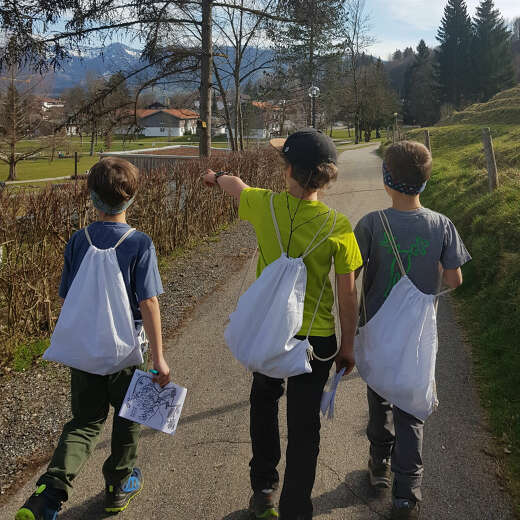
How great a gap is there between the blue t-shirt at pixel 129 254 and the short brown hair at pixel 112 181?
122 mm

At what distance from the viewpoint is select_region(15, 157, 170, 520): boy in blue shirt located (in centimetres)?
214

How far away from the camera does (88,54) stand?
1159 centimetres

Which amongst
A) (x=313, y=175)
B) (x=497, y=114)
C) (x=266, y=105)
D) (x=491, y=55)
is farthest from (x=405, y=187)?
(x=491, y=55)

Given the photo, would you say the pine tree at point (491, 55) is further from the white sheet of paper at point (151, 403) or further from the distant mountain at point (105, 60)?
the white sheet of paper at point (151, 403)

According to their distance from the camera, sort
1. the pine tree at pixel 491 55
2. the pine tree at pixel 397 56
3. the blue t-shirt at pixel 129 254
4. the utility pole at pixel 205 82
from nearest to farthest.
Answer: the blue t-shirt at pixel 129 254, the utility pole at pixel 205 82, the pine tree at pixel 491 55, the pine tree at pixel 397 56

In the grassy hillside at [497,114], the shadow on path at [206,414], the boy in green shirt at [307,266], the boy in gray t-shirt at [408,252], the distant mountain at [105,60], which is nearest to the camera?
the boy in green shirt at [307,266]

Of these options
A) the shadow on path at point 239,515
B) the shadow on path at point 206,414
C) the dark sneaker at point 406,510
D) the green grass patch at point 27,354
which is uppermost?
→ the green grass patch at point 27,354

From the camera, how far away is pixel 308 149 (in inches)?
80.3

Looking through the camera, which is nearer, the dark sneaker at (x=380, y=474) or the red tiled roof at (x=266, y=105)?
the dark sneaker at (x=380, y=474)

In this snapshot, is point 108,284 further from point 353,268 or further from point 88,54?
point 88,54

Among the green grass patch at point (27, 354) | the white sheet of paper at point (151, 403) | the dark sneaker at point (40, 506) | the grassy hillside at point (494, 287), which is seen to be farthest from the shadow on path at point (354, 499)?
the green grass patch at point (27, 354)

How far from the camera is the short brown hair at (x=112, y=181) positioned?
2.15 m

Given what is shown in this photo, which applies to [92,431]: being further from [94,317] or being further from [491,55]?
[491,55]

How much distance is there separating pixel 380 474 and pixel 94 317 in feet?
5.40
